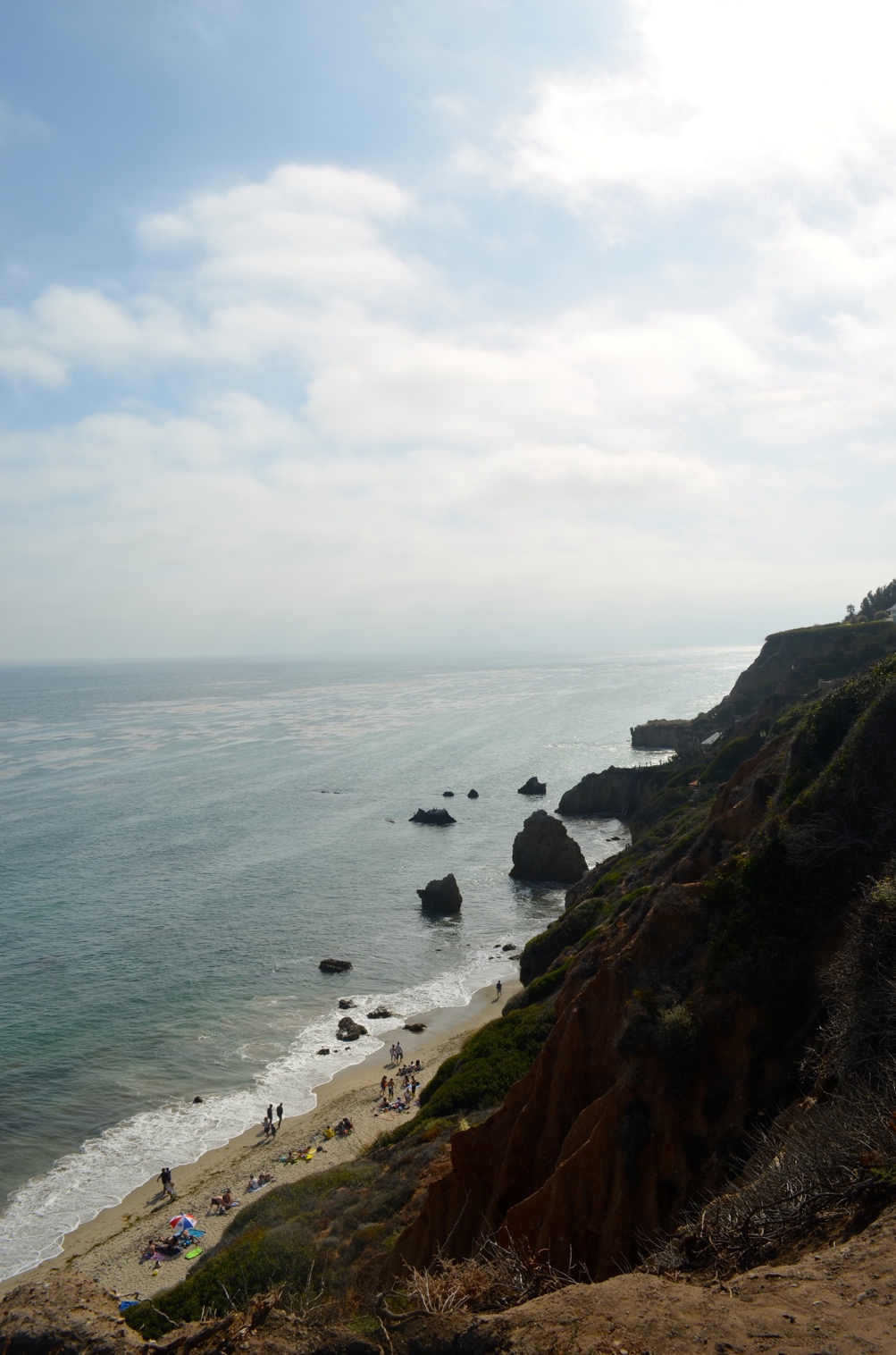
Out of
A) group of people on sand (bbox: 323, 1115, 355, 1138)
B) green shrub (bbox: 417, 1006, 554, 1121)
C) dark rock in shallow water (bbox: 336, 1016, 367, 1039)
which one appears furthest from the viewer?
dark rock in shallow water (bbox: 336, 1016, 367, 1039)

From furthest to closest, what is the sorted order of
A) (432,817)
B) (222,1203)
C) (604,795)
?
(604,795), (432,817), (222,1203)

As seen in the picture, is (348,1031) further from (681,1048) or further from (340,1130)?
(681,1048)

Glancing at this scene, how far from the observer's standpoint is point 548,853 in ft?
186

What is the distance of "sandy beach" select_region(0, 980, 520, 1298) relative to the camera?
21.5 m

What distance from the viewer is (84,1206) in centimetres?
2450

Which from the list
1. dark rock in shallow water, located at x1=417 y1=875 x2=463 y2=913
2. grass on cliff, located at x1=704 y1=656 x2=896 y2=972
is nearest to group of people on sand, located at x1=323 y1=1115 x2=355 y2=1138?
grass on cliff, located at x1=704 y1=656 x2=896 y2=972

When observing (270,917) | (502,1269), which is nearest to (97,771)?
(270,917)

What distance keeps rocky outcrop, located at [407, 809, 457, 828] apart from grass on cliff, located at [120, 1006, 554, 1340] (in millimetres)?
47349

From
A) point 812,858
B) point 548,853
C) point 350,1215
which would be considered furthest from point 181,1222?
point 548,853

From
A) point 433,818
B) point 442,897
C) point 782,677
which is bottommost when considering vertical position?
point 442,897

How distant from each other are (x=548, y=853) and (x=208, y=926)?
24.2m

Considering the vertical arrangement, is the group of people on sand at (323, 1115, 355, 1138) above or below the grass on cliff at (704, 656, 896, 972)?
below

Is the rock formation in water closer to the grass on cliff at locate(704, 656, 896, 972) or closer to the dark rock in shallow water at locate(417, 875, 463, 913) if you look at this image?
the dark rock in shallow water at locate(417, 875, 463, 913)

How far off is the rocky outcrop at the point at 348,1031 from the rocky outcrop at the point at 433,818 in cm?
3538
